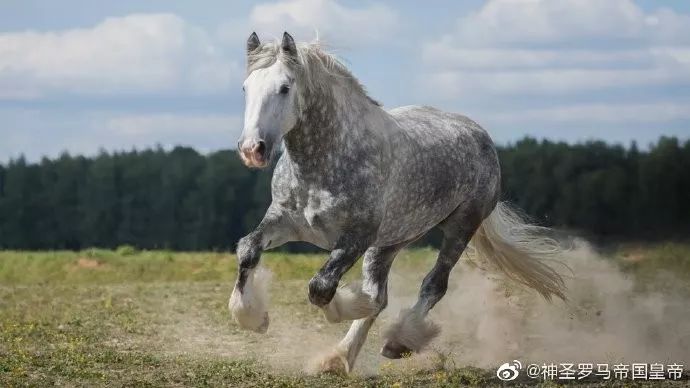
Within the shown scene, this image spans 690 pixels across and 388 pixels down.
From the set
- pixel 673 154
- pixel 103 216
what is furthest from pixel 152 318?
pixel 103 216

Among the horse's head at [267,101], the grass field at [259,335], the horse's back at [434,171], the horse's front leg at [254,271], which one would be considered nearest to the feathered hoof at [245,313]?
the horse's front leg at [254,271]

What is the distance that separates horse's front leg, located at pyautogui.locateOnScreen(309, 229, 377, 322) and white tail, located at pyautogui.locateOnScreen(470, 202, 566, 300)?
→ 285cm

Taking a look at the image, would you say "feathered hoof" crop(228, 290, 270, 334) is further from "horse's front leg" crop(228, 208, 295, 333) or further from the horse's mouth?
the horse's mouth

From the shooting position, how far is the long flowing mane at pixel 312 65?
8.06m

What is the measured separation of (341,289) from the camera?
8.62 meters

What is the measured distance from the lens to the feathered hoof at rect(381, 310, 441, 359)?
30.5 feet

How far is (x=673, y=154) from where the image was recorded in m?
23.2

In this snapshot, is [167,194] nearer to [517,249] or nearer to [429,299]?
[517,249]

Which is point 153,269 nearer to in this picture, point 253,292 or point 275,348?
point 275,348

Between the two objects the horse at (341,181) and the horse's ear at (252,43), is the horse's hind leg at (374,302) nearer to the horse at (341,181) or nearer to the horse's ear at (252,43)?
the horse at (341,181)

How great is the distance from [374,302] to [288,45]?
230cm

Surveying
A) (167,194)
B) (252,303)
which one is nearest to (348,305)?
(252,303)

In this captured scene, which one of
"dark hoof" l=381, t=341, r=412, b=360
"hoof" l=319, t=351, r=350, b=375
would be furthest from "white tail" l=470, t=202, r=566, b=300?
"hoof" l=319, t=351, r=350, b=375

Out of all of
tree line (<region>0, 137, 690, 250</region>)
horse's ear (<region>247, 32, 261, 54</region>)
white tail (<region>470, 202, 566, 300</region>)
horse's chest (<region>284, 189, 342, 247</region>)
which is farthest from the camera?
tree line (<region>0, 137, 690, 250</region>)
